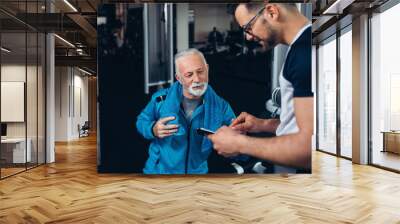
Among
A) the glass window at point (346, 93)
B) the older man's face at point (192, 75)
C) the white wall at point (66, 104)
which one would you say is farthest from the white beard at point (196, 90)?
the white wall at point (66, 104)

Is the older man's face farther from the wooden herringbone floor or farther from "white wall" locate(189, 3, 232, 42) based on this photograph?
the wooden herringbone floor

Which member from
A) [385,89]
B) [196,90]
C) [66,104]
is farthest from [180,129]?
[66,104]

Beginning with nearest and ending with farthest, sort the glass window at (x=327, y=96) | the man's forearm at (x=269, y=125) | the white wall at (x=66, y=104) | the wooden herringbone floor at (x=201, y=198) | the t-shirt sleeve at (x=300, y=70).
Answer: the wooden herringbone floor at (x=201, y=198) < the t-shirt sleeve at (x=300, y=70) < the man's forearm at (x=269, y=125) < the glass window at (x=327, y=96) < the white wall at (x=66, y=104)

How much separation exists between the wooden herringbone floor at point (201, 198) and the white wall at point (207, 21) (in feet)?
8.02

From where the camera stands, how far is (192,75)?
6.67 metres

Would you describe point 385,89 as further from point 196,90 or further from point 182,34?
point 182,34

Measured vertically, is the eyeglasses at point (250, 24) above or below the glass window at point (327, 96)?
above

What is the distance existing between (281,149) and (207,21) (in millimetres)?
2446

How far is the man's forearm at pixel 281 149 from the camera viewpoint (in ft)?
21.3

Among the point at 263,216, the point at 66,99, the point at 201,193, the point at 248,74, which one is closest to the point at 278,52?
the point at 248,74

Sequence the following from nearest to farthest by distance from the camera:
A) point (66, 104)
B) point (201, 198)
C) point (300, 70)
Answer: point (201, 198)
point (300, 70)
point (66, 104)

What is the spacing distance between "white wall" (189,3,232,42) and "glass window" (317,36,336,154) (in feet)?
15.7

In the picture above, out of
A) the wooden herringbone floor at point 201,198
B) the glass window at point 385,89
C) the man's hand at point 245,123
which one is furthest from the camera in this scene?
the glass window at point 385,89

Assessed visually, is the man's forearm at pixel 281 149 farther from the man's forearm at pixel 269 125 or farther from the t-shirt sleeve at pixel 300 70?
the t-shirt sleeve at pixel 300 70
